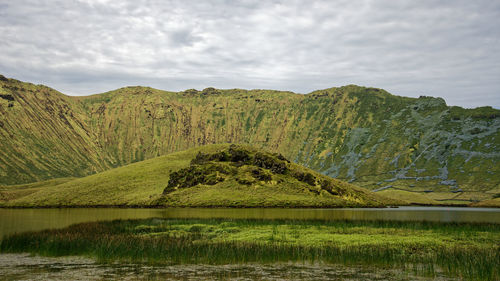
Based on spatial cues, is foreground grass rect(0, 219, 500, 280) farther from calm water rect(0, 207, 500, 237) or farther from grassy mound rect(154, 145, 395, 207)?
grassy mound rect(154, 145, 395, 207)

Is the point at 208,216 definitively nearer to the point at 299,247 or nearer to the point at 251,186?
the point at 299,247

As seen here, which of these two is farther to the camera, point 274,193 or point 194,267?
point 274,193

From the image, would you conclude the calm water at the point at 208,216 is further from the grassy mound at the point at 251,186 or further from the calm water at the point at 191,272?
the grassy mound at the point at 251,186

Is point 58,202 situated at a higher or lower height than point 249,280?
lower

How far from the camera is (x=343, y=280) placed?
25.5m

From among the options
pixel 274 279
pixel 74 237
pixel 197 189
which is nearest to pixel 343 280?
pixel 274 279

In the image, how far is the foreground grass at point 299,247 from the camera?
31.0m

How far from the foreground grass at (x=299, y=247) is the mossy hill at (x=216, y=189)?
6786 cm

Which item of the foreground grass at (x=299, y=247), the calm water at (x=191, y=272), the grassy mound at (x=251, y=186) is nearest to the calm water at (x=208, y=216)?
the foreground grass at (x=299, y=247)

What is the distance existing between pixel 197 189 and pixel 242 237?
90.2 metres

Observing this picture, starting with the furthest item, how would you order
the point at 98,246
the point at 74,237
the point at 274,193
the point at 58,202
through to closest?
the point at 58,202, the point at 274,193, the point at 74,237, the point at 98,246

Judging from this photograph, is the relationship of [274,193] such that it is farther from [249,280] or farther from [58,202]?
[249,280]

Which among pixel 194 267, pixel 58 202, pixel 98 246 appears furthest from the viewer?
pixel 58 202

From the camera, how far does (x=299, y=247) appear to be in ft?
118
